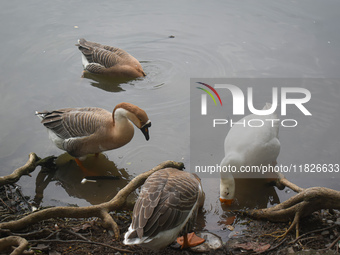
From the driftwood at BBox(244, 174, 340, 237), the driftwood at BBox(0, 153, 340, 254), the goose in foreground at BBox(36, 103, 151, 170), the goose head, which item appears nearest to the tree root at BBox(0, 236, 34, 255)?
the driftwood at BBox(0, 153, 340, 254)

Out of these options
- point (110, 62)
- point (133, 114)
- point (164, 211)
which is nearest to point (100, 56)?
point (110, 62)

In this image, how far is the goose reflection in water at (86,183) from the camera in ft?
18.7

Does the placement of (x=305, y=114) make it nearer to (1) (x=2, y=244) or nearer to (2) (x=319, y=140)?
(2) (x=319, y=140)

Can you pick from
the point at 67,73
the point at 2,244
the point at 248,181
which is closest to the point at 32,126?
the point at 67,73

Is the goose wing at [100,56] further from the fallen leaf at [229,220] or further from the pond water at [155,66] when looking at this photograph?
the fallen leaf at [229,220]

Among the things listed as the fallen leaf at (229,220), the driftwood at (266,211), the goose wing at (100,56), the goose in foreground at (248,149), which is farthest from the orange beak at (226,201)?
the goose wing at (100,56)

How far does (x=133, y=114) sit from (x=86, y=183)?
1.32 meters

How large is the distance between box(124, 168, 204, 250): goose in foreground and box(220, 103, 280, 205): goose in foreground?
0.92 metres

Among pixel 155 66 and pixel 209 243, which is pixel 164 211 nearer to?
pixel 209 243

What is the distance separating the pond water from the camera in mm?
6133

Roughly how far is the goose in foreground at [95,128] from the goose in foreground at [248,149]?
136 cm

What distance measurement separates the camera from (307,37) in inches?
369

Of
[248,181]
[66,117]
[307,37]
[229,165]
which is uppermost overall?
[307,37]

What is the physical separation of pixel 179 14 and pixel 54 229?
7.87 m
